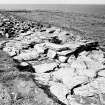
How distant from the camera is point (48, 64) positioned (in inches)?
413

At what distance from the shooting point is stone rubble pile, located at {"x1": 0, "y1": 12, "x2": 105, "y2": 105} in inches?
304

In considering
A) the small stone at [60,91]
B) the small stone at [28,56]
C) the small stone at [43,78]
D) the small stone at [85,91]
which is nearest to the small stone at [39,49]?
the small stone at [28,56]

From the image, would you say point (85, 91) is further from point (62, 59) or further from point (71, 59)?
point (62, 59)

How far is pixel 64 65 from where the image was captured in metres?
10.3

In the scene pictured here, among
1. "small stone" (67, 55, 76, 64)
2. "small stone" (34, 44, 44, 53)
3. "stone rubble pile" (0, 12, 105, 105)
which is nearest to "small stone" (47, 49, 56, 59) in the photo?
"stone rubble pile" (0, 12, 105, 105)

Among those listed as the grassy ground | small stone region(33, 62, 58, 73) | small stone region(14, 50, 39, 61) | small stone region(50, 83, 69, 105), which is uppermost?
the grassy ground

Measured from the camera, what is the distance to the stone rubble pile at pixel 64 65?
25.3ft

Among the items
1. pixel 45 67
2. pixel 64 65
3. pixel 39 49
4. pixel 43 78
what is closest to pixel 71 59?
pixel 64 65

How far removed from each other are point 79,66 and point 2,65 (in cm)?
495

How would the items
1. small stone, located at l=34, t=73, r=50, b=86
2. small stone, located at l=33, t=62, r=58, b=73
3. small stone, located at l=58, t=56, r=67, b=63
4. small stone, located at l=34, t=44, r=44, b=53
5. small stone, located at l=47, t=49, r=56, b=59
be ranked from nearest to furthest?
small stone, located at l=34, t=73, r=50, b=86 < small stone, located at l=33, t=62, r=58, b=73 < small stone, located at l=58, t=56, r=67, b=63 < small stone, located at l=47, t=49, r=56, b=59 < small stone, located at l=34, t=44, r=44, b=53

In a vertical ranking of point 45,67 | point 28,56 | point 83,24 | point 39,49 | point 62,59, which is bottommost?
point 45,67

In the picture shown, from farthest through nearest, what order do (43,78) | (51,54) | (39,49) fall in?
(39,49) < (51,54) < (43,78)

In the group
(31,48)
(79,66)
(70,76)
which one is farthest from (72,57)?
(31,48)

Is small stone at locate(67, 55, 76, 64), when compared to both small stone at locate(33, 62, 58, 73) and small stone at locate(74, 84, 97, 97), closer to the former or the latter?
small stone at locate(33, 62, 58, 73)
